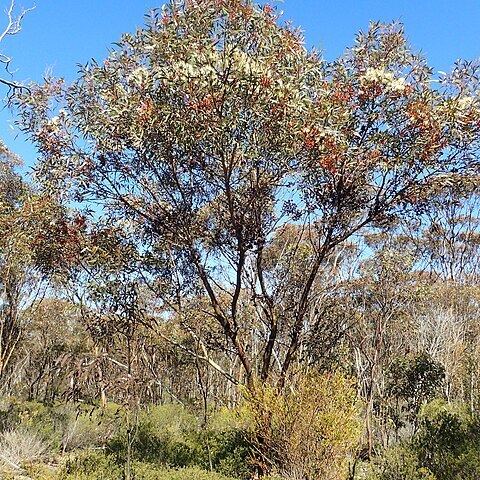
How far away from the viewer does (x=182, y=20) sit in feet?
15.4

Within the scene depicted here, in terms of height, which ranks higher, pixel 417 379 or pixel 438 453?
pixel 417 379

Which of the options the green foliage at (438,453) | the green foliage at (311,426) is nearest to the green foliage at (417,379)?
the green foliage at (438,453)

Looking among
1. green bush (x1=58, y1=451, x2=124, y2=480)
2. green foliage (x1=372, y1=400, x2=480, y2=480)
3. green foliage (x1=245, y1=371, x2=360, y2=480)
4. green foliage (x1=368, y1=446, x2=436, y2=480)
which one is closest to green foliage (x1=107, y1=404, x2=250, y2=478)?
green bush (x1=58, y1=451, x2=124, y2=480)

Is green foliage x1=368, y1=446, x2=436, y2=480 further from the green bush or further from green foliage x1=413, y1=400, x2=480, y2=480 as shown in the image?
the green bush

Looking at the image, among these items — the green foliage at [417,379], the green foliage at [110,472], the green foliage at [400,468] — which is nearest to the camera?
the green foliage at [400,468]

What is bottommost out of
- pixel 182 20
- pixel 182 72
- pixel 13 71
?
pixel 13 71

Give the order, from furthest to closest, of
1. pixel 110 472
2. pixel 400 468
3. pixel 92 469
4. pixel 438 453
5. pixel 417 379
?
pixel 417 379 < pixel 92 469 < pixel 110 472 < pixel 438 453 < pixel 400 468

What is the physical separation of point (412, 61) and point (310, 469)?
4.42m

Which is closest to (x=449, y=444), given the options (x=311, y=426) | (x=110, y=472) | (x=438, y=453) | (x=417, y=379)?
(x=438, y=453)

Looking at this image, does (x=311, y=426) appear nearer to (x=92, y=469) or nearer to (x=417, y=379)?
(x=92, y=469)

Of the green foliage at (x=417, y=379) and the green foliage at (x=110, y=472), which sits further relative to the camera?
the green foliage at (x=417, y=379)

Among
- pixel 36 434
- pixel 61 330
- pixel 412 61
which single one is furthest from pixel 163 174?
pixel 61 330

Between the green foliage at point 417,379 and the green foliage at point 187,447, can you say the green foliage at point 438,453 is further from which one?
the green foliage at point 417,379

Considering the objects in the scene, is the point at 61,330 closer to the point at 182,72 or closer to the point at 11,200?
the point at 11,200
